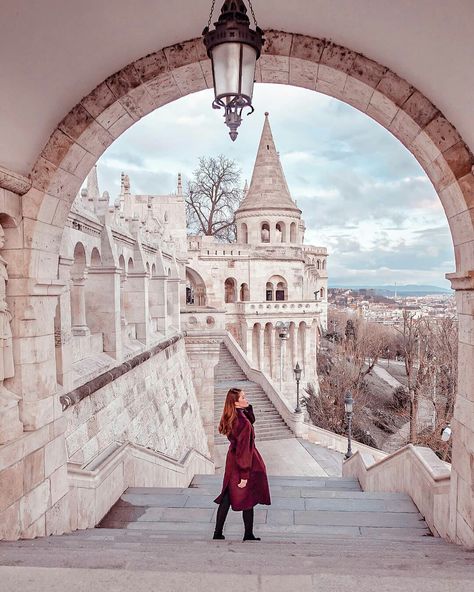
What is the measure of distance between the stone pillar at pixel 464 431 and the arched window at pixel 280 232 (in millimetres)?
30450

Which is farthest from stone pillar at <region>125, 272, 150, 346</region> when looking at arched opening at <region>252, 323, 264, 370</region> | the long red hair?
arched opening at <region>252, 323, 264, 370</region>

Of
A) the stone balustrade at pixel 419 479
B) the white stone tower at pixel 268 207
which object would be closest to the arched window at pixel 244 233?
the white stone tower at pixel 268 207

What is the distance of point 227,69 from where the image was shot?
100.0 inches

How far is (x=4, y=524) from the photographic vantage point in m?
3.32

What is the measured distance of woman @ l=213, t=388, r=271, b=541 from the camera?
12.2 feet

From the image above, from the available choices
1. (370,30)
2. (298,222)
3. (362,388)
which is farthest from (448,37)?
(298,222)

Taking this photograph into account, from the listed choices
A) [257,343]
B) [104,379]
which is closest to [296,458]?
[104,379]

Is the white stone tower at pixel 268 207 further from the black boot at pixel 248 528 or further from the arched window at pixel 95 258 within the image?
the black boot at pixel 248 528

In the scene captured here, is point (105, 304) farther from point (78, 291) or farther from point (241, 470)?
point (241, 470)

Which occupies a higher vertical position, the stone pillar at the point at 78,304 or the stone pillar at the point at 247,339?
the stone pillar at the point at 78,304

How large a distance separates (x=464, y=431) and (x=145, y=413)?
21.3ft

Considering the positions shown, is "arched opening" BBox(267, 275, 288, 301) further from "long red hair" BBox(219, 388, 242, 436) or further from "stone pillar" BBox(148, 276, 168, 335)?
"long red hair" BBox(219, 388, 242, 436)

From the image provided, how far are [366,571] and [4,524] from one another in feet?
8.53

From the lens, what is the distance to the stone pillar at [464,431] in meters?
3.48
